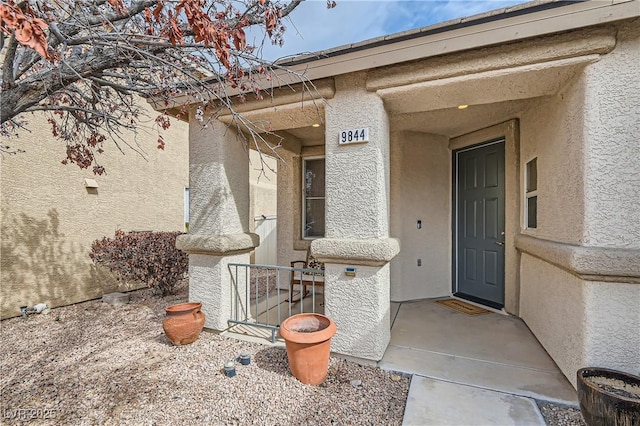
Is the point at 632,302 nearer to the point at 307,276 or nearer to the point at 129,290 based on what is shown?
the point at 307,276

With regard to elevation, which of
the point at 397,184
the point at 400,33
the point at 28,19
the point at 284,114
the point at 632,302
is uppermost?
the point at 400,33

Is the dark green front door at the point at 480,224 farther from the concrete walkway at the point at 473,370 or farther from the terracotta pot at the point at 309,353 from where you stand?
the terracotta pot at the point at 309,353

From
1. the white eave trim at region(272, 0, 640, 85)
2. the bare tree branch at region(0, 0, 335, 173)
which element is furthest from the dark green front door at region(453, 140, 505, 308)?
the bare tree branch at region(0, 0, 335, 173)

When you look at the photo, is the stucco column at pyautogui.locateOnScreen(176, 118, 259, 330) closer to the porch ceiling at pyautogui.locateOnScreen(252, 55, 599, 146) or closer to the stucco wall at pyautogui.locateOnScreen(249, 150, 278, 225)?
the porch ceiling at pyautogui.locateOnScreen(252, 55, 599, 146)

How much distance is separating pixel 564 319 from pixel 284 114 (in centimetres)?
395

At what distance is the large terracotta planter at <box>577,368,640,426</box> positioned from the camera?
1902 millimetres

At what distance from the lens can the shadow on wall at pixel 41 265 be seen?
16.0 ft

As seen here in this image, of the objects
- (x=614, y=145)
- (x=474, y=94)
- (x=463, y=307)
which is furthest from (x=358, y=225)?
(x=463, y=307)

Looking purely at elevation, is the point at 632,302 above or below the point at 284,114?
below

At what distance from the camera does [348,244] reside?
3170mm

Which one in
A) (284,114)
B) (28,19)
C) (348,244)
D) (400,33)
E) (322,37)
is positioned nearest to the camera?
(28,19)

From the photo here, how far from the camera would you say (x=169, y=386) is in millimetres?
2863

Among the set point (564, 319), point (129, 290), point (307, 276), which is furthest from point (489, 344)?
point (129, 290)

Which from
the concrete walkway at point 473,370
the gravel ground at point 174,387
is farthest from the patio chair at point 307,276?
the gravel ground at point 174,387
